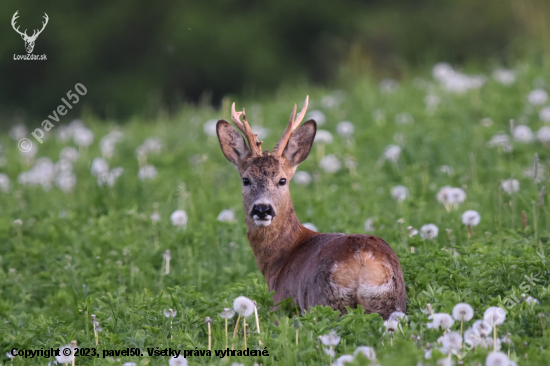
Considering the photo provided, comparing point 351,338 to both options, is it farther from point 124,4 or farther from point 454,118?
point 124,4

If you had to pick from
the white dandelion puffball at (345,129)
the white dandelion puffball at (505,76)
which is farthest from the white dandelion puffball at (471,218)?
the white dandelion puffball at (505,76)

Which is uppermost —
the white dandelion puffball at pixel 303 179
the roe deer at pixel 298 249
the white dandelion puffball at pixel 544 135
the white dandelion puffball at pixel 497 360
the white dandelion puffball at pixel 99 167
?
the white dandelion puffball at pixel 99 167

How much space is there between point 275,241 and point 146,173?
3084mm

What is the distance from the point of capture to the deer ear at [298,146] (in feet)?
16.6

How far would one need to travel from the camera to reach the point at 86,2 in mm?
23453

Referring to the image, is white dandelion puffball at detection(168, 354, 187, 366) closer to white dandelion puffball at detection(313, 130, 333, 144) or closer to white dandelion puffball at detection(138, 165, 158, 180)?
white dandelion puffball at detection(138, 165, 158, 180)

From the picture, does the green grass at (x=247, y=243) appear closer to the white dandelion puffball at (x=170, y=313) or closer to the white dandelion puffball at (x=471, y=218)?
the white dandelion puffball at (x=170, y=313)

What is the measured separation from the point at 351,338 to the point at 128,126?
777 cm

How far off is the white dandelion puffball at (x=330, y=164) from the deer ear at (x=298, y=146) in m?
2.23

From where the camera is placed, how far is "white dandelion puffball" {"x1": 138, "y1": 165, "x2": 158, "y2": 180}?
747 cm

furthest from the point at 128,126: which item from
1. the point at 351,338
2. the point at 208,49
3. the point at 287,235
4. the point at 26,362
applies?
the point at 208,49

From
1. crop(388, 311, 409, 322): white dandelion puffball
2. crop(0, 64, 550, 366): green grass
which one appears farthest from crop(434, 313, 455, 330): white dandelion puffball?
crop(388, 311, 409, 322): white dandelion puffball

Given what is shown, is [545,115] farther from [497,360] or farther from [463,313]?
[497,360]

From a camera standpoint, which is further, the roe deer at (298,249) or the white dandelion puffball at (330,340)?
the roe deer at (298,249)
